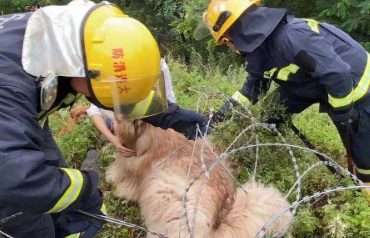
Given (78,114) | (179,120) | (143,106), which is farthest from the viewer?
(78,114)

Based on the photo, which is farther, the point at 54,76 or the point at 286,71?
the point at 286,71

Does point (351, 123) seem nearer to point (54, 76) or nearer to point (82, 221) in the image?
point (82, 221)

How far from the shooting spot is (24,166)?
1.66 m

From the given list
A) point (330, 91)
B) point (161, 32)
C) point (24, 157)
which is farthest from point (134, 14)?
point (24, 157)

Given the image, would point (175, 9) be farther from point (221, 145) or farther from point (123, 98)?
point (123, 98)

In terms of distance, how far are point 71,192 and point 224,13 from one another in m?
2.07

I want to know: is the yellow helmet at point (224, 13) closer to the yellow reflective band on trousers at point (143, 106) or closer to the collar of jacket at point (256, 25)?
the collar of jacket at point (256, 25)

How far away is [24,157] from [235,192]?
6.00ft

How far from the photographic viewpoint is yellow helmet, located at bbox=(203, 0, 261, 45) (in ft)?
10.1

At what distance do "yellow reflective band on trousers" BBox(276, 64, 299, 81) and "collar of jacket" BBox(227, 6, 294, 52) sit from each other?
40 centimetres

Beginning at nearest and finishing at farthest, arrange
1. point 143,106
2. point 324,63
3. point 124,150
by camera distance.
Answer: point 143,106
point 324,63
point 124,150

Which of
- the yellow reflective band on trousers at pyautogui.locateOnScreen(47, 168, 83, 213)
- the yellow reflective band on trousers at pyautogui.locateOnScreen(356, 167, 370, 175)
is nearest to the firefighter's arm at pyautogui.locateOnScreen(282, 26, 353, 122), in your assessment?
the yellow reflective band on trousers at pyautogui.locateOnScreen(356, 167, 370, 175)

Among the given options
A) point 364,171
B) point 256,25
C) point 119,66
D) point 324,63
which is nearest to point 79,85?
point 119,66

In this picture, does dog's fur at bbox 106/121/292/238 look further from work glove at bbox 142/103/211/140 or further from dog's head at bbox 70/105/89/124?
dog's head at bbox 70/105/89/124
